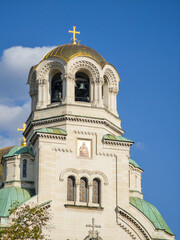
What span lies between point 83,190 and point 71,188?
0.75 meters

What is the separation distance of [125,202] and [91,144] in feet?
13.5

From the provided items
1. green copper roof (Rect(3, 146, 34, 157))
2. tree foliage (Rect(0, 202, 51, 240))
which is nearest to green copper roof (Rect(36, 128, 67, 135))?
green copper roof (Rect(3, 146, 34, 157))

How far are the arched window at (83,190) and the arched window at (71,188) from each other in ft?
1.59

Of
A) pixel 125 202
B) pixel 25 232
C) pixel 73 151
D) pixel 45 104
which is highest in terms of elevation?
pixel 45 104

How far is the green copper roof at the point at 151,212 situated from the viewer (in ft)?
158

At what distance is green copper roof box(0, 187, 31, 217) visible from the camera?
4594cm

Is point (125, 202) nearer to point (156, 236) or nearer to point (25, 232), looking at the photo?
point (156, 236)

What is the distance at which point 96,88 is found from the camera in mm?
Answer: 49781

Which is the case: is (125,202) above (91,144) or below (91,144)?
below

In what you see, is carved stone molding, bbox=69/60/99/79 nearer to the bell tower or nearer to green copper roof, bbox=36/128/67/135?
the bell tower

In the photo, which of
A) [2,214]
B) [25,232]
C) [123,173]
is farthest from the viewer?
[123,173]

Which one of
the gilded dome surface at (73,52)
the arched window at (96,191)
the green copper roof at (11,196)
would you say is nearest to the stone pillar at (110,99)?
the gilded dome surface at (73,52)

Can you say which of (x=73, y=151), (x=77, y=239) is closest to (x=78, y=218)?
(x=77, y=239)

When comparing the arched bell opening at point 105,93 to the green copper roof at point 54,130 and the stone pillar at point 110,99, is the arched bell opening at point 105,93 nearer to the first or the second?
the stone pillar at point 110,99
